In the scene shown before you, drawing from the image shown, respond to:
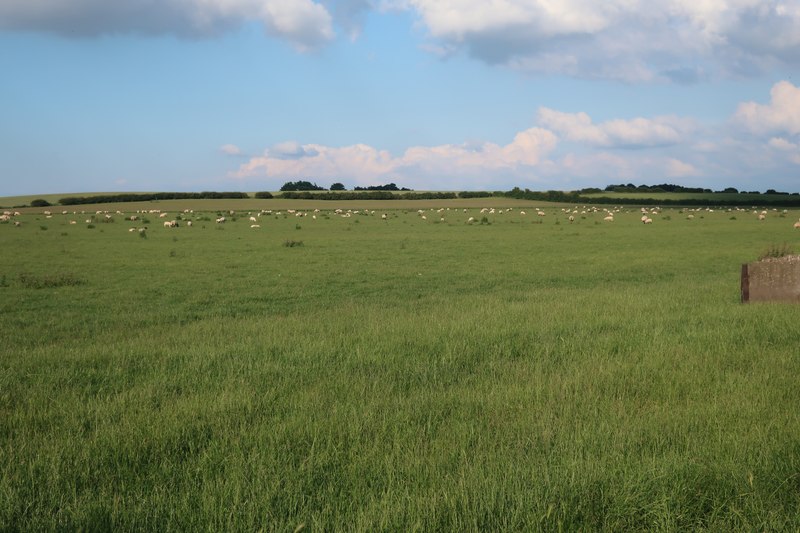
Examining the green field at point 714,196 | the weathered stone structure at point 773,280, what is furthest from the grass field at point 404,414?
the green field at point 714,196

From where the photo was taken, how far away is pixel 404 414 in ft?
18.0

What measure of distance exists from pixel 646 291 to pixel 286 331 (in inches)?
351

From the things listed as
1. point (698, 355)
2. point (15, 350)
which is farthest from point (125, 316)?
point (698, 355)

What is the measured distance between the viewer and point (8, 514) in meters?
3.83

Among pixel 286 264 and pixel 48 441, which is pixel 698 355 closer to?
pixel 48 441

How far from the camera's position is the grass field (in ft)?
12.7

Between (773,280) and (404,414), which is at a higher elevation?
(773,280)

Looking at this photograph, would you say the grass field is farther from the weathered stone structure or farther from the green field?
the green field

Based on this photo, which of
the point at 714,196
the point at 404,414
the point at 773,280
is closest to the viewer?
the point at 404,414

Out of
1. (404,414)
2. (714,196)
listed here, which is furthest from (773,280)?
(714,196)

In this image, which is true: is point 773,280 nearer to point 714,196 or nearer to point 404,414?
point 404,414

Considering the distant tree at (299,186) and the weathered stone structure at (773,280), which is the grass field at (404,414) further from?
the distant tree at (299,186)

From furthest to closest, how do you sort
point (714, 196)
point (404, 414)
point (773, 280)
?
point (714, 196) → point (773, 280) → point (404, 414)

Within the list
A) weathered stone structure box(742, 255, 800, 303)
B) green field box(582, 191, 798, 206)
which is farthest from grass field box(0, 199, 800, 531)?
green field box(582, 191, 798, 206)
